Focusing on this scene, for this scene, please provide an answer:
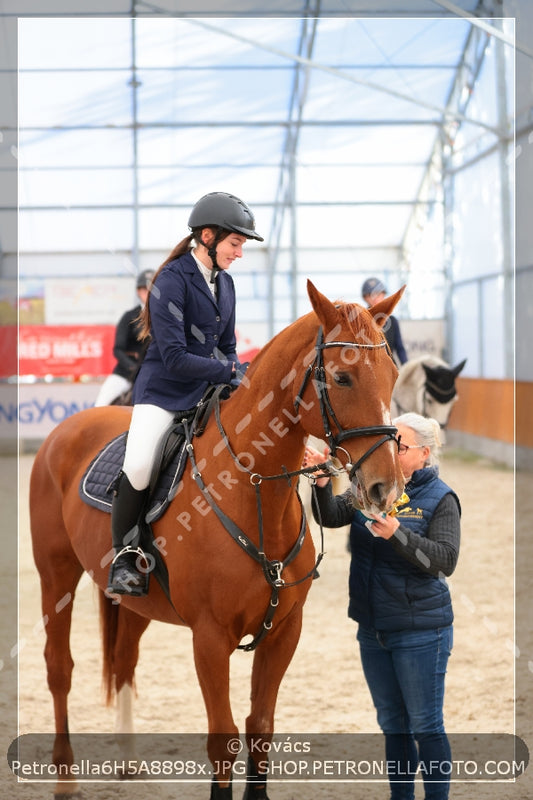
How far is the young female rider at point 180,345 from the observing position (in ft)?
9.24

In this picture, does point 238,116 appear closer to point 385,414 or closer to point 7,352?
point 7,352

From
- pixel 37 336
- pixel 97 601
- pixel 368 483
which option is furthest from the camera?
pixel 37 336

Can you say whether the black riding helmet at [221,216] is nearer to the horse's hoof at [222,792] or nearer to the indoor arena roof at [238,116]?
the horse's hoof at [222,792]

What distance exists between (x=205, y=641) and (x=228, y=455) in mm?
574

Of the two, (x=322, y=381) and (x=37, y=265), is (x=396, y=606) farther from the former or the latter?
(x=37, y=265)

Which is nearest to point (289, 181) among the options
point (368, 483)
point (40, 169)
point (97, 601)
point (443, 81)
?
point (443, 81)

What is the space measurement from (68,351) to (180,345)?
12.4 m

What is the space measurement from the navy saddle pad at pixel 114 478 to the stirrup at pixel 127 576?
0.14 metres

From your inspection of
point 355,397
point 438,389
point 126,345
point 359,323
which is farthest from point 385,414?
point 438,389

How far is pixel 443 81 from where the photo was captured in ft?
51.7

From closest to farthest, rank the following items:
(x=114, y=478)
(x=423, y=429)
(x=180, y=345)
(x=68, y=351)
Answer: (x=180, y=345) < (x=423, y=429) < (x=114, y=478) < (x=68, y=351)

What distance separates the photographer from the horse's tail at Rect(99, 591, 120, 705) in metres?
3.66

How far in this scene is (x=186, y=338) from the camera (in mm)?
2922

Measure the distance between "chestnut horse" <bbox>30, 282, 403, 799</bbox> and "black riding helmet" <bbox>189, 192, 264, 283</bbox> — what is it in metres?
0.41
